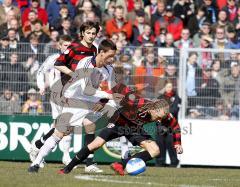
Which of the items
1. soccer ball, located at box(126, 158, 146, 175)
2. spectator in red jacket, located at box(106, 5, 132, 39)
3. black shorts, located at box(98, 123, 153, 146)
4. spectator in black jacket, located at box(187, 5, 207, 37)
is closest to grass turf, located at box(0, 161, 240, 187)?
soccer ball, located at box(126, 158, 146, 175)

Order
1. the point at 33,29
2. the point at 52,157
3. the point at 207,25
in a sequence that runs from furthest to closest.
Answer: the point at 207,25 → the point at 33,29 → the point at 52,157

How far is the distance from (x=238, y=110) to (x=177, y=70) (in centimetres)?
179

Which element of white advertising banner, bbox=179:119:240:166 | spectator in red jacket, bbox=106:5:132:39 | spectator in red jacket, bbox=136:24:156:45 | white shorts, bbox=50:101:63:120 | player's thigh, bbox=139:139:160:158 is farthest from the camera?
spectator in red jacket, bbox=106:5:132:39

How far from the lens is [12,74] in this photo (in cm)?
2039

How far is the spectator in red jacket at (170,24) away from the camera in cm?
2380

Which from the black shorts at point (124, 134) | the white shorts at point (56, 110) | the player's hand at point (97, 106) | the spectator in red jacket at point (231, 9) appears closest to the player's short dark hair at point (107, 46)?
the black shorts at point (124, 134)

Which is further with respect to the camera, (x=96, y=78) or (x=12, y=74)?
(x=12, y=74)

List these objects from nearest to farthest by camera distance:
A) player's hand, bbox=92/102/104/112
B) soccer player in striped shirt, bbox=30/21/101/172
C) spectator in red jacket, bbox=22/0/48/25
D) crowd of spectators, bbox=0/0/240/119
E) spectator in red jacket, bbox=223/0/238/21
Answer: soccer player in striped shirt, bbox=30/21/101/172
player's hand, bbox=92/102/104/112
crowd of spectators, bbox=0/0/240/119
spectator in red jacket, bbox=22/0/48/25
spectator in red jacket, bbox=223/0/238/21

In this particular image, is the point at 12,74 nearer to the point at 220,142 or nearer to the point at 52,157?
the point at 52,157

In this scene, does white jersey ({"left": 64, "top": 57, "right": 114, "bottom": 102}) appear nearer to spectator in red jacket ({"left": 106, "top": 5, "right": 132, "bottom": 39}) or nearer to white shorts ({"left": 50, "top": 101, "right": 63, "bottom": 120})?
white shorts ({"left": 50, "top": 101, "right": 63, "bottom": 120})

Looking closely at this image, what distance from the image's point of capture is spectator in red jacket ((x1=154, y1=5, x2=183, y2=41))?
2380cm

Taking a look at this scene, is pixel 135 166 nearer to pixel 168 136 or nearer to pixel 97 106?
pixel 97 106

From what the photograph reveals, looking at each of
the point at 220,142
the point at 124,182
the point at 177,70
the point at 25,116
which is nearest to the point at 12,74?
the point at 25,116

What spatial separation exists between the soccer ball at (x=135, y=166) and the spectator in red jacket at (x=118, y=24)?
904 cm
